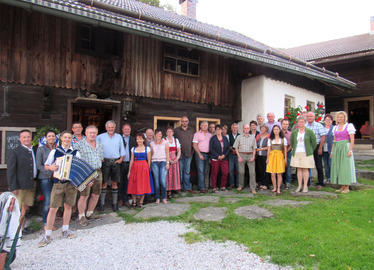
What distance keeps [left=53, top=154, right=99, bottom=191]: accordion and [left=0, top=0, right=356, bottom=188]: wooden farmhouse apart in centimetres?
245

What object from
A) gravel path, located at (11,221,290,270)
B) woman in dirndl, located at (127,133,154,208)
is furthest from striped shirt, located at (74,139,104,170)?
gravel path, located at (11,221,290,270)

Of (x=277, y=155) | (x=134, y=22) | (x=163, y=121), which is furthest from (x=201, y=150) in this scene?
(x=134, y=22)

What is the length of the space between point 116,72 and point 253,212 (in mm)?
5050

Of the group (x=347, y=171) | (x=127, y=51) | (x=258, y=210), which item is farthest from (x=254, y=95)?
(x=258, y=210)

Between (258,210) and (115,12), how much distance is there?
605 centimetres

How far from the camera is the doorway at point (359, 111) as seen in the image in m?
13.9

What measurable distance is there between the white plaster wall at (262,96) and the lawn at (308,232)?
453 centimetres

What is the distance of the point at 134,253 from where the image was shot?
3525 millimetres

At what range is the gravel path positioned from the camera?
3.19 meters

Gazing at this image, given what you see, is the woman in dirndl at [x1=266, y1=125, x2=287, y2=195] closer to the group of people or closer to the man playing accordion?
the group of people

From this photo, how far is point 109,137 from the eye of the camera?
550 cm

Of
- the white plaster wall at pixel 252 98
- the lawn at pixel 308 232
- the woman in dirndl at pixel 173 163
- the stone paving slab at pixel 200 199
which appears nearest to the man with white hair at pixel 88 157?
the lawn at pixel 308 232

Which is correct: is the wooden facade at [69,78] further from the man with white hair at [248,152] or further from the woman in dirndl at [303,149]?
the woman in dirndl at [303,149]

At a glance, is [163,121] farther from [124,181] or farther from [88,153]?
[88,153]
